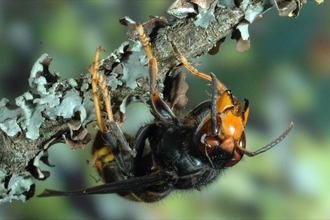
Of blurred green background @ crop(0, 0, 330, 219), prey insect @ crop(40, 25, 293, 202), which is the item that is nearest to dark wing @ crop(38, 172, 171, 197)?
prey insect @ crop(40, 25, 293, 202)

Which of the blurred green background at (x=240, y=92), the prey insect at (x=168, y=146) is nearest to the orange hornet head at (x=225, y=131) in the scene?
the prey insect at (x=168, y=146)

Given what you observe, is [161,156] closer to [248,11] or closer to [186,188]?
[186,188]

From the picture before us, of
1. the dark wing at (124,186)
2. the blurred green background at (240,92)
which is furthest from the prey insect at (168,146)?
the blurred green background at (240,92)

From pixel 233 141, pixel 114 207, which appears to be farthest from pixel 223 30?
pixel 114 207

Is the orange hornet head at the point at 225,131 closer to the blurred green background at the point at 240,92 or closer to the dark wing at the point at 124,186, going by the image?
the dark wing at the point at 124,186

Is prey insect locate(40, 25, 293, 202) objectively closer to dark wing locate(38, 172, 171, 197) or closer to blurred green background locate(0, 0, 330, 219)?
dark wing locate(38, 172, 171, 197)

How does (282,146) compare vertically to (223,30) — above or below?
below

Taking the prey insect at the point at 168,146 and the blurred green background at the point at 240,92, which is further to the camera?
the blurred green background at the point at 240,92

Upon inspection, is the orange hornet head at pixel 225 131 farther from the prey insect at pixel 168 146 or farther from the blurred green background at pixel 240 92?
the blurred green background at pixel 240 92
